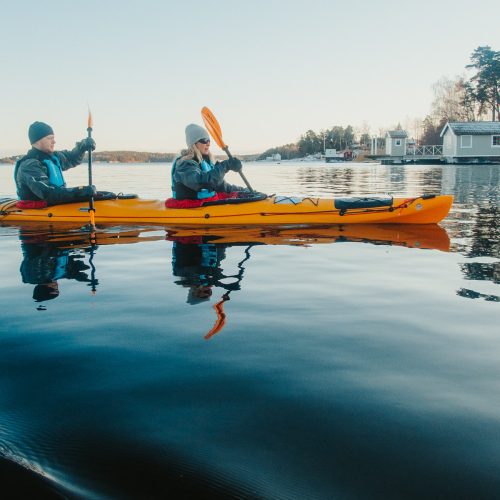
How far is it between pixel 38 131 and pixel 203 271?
5.39m

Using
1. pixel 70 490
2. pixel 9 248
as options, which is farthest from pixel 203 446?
pixel 9 248

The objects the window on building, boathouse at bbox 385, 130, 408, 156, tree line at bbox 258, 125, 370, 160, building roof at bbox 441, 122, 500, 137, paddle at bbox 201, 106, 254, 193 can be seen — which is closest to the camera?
paddle at bbox 201, 106, 254, 193

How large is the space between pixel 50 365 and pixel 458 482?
7.28 feet

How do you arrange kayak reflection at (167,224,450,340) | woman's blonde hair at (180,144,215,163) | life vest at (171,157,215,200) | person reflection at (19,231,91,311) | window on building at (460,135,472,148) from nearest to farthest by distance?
person reflection at (19,231,91,311), kayak reflection at (167,224,450,340), woman's blonde hair at (180,144,215,163), life vest at (171,157,215,200), window on building at (460,135,472,148)

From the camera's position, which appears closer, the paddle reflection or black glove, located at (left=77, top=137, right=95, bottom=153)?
the paddle reflection

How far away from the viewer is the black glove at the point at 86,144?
10.1 metres

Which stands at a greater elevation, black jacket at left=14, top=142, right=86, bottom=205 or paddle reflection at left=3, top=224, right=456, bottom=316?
black jacket at left=14, top=142, right=86, bottom=205

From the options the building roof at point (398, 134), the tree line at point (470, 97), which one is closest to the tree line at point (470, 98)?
the tree line at point (470, 97)

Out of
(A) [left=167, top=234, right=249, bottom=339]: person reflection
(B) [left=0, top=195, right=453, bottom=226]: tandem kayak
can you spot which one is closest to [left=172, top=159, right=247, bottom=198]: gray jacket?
(B) [left=0, top=195, right=453, bottom=226]: tandem kayak

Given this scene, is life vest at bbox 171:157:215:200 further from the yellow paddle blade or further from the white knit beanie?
the yellow paddle blade

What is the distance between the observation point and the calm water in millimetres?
1873

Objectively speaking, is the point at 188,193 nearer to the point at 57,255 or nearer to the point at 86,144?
the point at 86,144

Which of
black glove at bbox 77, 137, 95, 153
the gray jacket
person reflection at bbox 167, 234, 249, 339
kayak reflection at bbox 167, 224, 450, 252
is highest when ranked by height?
black glove at bbox 77, 137, 95, 153

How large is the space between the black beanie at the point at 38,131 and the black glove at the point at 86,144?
104cm
